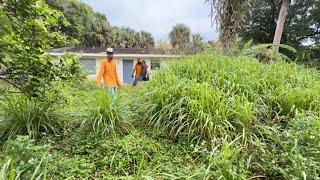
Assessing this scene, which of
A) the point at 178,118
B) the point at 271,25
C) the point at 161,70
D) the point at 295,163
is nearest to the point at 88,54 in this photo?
the point at 271,25

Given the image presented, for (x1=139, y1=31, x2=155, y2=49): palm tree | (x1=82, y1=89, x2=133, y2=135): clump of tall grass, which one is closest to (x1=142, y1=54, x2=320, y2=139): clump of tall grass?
(x1=82, y1=89, x2=133, y2=135): clump of tall grass

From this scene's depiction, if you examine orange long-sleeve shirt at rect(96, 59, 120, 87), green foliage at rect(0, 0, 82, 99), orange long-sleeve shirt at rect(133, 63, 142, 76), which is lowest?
orange long-sleeve shirt at rect(133, 63, 142, 76)

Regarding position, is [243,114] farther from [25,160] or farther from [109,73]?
[109,73]

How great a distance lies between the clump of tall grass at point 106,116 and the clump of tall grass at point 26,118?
0.50 m

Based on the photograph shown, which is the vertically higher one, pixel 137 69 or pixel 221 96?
pixel 221 96

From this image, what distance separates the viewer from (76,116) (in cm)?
478

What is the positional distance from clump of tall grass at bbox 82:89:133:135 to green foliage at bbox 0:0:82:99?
0.58 meters

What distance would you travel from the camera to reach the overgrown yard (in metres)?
3.34

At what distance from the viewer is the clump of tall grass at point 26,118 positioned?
14.2 feet

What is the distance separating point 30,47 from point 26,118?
3.42 feet

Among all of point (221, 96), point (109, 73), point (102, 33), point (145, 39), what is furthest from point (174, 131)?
point (145, 39)

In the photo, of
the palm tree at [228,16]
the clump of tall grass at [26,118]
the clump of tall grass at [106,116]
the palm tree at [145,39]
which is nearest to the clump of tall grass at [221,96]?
the clump of tall grass at [106,116]

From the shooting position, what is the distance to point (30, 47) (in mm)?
3873

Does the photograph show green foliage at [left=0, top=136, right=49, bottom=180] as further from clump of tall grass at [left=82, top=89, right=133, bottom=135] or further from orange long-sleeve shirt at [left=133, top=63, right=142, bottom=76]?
orange long-sleeve shirt at [left=133, top=63, right=142, bottom=76]
